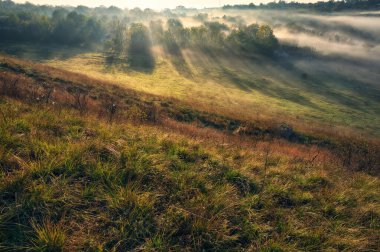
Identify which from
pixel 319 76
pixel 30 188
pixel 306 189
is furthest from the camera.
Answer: pixel 319 76

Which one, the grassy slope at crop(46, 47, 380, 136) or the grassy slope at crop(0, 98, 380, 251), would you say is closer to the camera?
the grassy slope at crop(0, 98, 380, 251)

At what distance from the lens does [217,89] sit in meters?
56.2

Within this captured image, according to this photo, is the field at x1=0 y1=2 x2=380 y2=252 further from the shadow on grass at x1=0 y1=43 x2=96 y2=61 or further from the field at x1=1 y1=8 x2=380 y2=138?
the shadow on grass at x1=0 y1=43 x2=96 y2=61

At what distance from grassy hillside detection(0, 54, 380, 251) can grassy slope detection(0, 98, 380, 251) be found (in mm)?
18

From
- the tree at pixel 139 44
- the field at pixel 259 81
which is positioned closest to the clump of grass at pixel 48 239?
the field at pixel 259 81

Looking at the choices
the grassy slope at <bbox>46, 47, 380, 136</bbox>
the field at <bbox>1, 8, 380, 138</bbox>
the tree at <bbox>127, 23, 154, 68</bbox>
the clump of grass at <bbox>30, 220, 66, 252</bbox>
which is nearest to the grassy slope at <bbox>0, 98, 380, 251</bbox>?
the clump of grass at <bbox>30, 220, 66, 252</bbox>

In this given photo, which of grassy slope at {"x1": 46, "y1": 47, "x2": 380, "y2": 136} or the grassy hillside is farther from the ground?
the grassy hillside

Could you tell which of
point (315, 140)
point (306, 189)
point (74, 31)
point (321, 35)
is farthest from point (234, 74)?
point (321, 35)

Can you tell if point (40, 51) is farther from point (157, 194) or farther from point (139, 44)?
point (157, 194)

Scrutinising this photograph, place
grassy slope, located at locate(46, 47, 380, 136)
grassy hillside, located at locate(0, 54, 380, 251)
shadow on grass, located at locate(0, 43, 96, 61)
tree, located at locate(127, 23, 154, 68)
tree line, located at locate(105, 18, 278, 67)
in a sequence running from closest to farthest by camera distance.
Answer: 1. grassy hillside, located at locate(0, 54, 380, 251)
2. grassy slope, located at locate(46, 47, 380, 136)
3. shadow on grass, located at locate(0, 43, 96, 61)
4. tree, located at locate(127, 23, 154, 68)
5. tree line, located at locate(105, 18, 278, 67)

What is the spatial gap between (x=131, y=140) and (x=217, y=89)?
50284 millimetres

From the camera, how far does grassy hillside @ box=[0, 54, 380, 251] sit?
4.07m

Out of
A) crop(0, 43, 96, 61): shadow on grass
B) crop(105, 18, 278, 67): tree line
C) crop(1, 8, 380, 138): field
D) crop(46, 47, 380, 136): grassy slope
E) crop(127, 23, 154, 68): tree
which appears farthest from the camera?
crop(105, 18, 278, 67): tree line

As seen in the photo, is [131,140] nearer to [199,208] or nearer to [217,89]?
[199,208]
